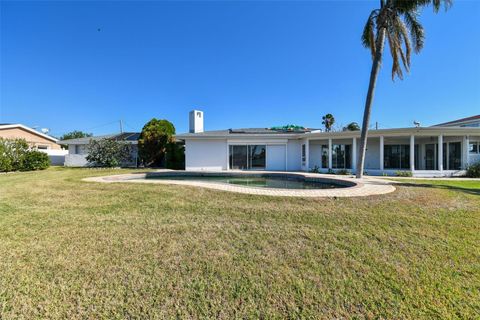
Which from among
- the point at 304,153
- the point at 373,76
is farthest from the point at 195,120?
the point at 373,76

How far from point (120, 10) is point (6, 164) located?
46.9 feet

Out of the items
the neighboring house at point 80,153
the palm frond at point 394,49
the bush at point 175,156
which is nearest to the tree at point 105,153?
the neighboring house at point 80,153

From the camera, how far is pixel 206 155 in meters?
18.3

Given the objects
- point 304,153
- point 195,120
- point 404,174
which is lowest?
point 404,174

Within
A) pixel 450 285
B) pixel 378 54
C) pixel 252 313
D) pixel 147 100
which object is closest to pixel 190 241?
pixel 252 313

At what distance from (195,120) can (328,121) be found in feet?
80.2

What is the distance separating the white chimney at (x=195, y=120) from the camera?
2132 cm

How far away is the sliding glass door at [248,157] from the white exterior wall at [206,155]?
29.1 inches

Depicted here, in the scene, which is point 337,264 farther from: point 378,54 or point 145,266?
point 378,54

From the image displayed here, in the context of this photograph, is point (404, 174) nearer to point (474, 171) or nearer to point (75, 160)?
point (474, 171)

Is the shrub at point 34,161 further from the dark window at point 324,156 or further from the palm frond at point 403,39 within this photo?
the palm frond at point 403,39

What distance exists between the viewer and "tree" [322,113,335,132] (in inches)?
1415

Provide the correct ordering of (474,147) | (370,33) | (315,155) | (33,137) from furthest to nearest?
(33,137) < (315,155) < (474,147) < (370,33)

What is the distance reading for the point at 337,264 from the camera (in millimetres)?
3195
